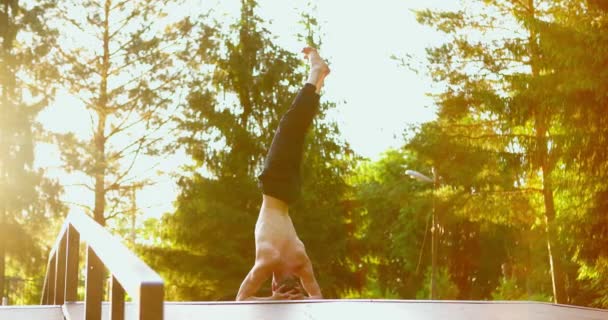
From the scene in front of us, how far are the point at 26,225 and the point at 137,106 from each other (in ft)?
15.2

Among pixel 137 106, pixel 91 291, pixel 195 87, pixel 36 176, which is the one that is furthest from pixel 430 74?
pixel 91 291

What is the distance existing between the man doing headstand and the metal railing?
1846mm

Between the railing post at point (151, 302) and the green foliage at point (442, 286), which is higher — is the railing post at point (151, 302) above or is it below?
below

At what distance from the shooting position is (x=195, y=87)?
83.1 feet

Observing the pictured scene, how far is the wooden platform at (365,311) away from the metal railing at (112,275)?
0.40 meters

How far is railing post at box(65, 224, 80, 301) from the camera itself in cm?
521

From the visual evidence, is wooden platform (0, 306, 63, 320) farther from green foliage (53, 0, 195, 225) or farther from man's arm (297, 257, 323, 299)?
green foliage (53, 0, 195, 225)

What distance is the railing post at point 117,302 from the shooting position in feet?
8.11

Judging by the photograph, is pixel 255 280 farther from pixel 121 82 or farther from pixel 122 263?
pixel 121 82

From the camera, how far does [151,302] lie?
A: 70.1 inches

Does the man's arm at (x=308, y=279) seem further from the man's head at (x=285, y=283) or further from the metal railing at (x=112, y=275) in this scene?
the metal railing at (x=112, y=275)

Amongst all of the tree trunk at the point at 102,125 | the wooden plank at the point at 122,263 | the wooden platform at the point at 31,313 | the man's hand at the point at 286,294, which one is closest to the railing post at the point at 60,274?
the wooden platform at the point at 31,313

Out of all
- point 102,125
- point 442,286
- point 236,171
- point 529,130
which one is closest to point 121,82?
point 102,125

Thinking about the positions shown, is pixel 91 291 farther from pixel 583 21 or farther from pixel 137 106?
pixel 137 106
